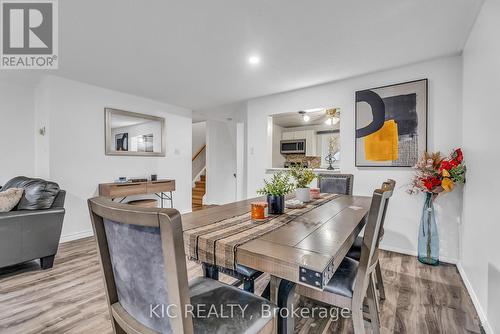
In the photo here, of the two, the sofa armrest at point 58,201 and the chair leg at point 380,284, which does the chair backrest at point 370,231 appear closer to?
the chair leg at point 380,284

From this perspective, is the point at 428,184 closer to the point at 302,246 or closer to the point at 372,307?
the point at 372,307

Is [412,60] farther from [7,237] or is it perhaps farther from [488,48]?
[7,237]

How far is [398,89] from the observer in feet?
9.02

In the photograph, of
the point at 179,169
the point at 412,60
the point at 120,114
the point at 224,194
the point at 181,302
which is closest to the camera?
the point at 181,302

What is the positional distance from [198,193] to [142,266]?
5.97m

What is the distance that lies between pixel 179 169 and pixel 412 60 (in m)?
4.16

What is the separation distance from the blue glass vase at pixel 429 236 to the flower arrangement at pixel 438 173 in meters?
0.14

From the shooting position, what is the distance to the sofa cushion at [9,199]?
212 centimetres

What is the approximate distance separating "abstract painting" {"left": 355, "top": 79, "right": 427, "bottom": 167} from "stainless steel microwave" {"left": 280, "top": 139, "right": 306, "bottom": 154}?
2.82 m

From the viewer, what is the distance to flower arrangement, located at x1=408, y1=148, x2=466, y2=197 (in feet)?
7.22

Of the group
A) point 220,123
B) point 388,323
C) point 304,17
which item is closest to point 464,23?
point 304,17

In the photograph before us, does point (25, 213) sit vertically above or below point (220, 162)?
below

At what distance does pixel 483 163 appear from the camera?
1680 millimetres

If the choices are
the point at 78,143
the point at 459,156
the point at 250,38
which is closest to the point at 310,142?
the point at 459,156
